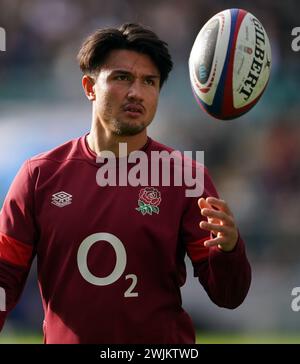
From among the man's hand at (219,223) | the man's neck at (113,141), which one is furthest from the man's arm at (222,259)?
the man's neck at (113,141)

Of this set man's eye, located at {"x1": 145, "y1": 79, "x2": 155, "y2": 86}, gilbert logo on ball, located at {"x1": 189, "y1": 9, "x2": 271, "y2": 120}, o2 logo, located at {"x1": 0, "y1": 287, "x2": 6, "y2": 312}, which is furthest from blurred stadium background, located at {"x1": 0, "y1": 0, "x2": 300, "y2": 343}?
man's eye, located at {"x1": 145, "y1": 79, "x2": 155, "y2": 86}

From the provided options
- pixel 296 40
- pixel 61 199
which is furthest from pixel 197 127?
pixel 61 199

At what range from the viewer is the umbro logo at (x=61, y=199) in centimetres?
320

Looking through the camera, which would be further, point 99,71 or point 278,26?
point 278,26

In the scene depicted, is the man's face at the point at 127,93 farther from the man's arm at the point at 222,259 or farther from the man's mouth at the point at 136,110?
the man's arm at the point at 222,259

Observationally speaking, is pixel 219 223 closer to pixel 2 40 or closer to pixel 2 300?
→ pixel 2 300

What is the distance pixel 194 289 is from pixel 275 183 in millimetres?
1432

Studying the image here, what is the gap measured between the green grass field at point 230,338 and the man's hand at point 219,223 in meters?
3.69

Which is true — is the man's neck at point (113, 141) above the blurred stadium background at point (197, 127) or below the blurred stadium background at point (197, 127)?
below

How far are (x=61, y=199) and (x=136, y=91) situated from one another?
54 centimetres

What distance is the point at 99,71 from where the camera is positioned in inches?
136

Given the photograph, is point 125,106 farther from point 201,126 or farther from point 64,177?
point 201,126

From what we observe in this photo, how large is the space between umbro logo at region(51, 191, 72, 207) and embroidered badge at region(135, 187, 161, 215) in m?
0.28

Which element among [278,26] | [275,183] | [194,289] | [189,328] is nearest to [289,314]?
[194,289]
